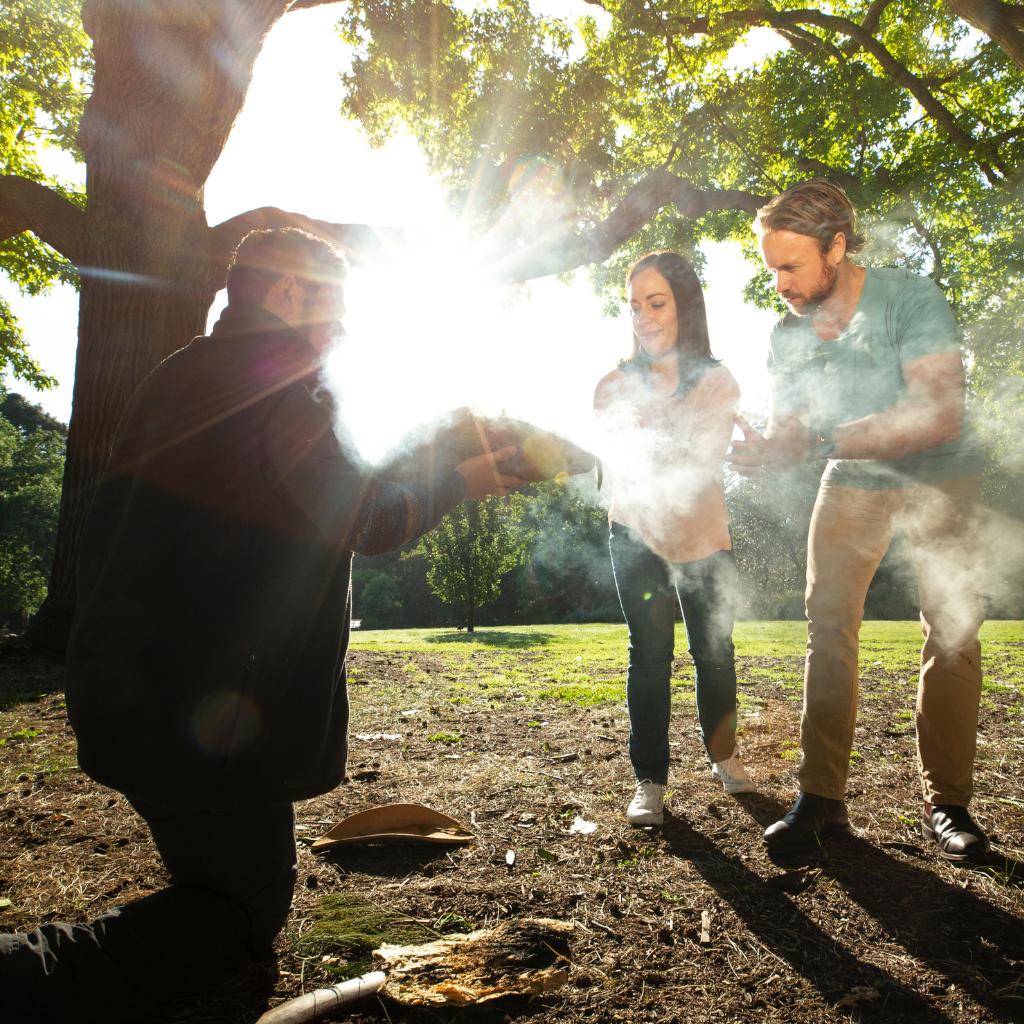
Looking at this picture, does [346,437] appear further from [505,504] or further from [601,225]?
[505,504]

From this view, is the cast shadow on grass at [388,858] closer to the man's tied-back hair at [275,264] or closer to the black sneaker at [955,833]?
the black sneaker at [955,833]

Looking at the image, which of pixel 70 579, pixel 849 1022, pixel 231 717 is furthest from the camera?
pixel 70 579

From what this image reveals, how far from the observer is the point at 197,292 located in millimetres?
6293

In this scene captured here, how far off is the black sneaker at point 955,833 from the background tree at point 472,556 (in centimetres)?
1675

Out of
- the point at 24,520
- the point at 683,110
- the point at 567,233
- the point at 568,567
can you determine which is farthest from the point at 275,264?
the point at 24,520

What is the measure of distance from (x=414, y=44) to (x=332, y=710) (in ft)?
35.8

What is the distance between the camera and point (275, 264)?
1.87m

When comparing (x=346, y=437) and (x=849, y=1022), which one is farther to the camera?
(x=346, y=437)

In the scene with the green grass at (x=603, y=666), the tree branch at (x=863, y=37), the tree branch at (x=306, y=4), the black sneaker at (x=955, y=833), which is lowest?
the green grass at (x=603, y=666)

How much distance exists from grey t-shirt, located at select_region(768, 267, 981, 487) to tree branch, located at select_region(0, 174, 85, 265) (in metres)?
7.59

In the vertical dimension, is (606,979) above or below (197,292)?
below

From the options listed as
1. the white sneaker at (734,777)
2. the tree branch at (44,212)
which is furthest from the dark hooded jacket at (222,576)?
the tree branch at (44,212)

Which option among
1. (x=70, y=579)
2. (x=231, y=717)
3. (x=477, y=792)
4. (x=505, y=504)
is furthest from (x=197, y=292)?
(x=505, y=504)

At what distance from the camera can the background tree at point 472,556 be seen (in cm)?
1909
